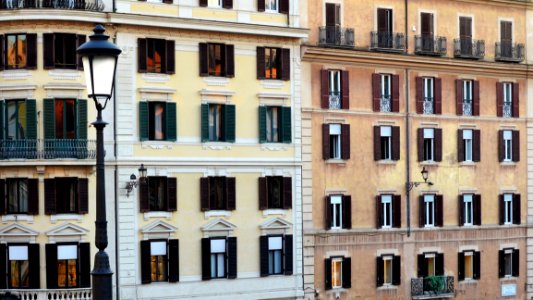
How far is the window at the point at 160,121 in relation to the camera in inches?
1893

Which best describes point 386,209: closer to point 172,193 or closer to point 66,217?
point 172,193

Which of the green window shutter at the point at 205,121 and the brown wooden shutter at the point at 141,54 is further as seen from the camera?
the green window shutter at the point at 205,121

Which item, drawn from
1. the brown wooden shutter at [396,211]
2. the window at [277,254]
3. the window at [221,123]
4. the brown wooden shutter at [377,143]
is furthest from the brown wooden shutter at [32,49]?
the brown wooden shutter at [396,211]

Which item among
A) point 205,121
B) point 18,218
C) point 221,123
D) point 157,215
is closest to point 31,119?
point 18,218

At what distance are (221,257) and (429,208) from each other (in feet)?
39.8

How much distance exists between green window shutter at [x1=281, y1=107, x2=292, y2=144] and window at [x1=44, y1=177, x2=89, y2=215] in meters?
9.29

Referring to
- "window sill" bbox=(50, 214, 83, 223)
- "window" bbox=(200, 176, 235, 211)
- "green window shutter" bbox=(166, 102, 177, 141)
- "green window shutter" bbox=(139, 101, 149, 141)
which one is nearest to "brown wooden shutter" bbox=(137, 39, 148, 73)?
"green window shutter" bbox=(139, 101, 149, 141)

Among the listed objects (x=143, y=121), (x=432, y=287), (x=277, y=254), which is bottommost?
(x=432, y=287)

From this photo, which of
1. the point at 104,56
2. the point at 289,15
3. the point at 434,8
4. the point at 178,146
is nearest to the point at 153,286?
the point at 178,146

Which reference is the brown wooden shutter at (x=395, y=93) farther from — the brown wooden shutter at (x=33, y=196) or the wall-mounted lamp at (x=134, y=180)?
the brown wooden shutter at (x=33, y=196)

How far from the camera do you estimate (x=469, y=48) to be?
190ft

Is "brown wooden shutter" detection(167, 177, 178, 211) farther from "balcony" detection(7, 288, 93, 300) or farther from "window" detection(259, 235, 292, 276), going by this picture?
"balcony" detection(7, 288, 93, 300)

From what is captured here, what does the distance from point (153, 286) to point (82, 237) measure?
3608 mm

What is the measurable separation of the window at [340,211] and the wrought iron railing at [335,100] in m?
4.09
